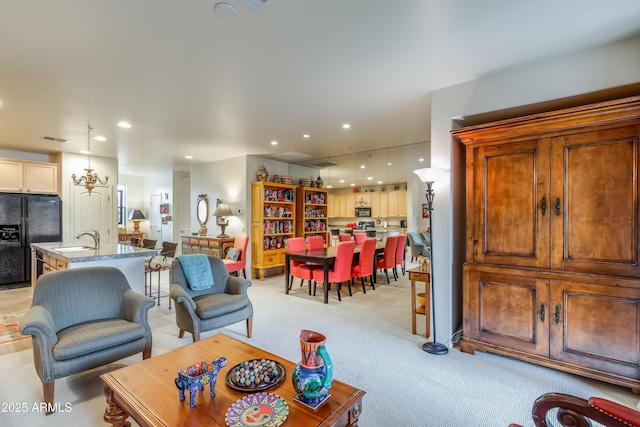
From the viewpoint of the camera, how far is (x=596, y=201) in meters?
2.46

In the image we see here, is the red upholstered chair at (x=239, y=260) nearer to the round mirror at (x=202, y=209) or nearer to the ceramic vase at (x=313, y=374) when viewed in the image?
the round mirror at (x=202, y=209)

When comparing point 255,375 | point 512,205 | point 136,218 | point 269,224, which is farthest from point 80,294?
point 136,218

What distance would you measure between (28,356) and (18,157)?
202 inches

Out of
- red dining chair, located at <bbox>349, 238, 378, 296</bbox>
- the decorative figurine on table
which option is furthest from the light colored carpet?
red dining chair, located at <bbox>349, 238, 378, 296</bbox>

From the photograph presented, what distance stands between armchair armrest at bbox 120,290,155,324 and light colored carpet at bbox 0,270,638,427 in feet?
1.64

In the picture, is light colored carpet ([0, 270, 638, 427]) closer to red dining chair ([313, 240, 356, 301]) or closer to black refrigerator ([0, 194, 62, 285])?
red dining chair ([313, 240, 356, 301])

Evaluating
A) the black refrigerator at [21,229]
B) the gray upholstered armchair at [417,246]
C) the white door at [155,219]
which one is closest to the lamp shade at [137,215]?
the white door at [155,219]

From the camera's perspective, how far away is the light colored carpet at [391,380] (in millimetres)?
2078

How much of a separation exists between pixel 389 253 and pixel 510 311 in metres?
3.08

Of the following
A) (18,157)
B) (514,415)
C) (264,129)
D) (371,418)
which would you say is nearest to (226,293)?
(371,418)

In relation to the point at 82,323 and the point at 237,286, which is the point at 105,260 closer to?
the point at 82,323

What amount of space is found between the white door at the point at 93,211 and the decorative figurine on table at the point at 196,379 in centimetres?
610

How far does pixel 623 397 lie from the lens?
2279 mm

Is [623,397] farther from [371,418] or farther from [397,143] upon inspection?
[397,143]
